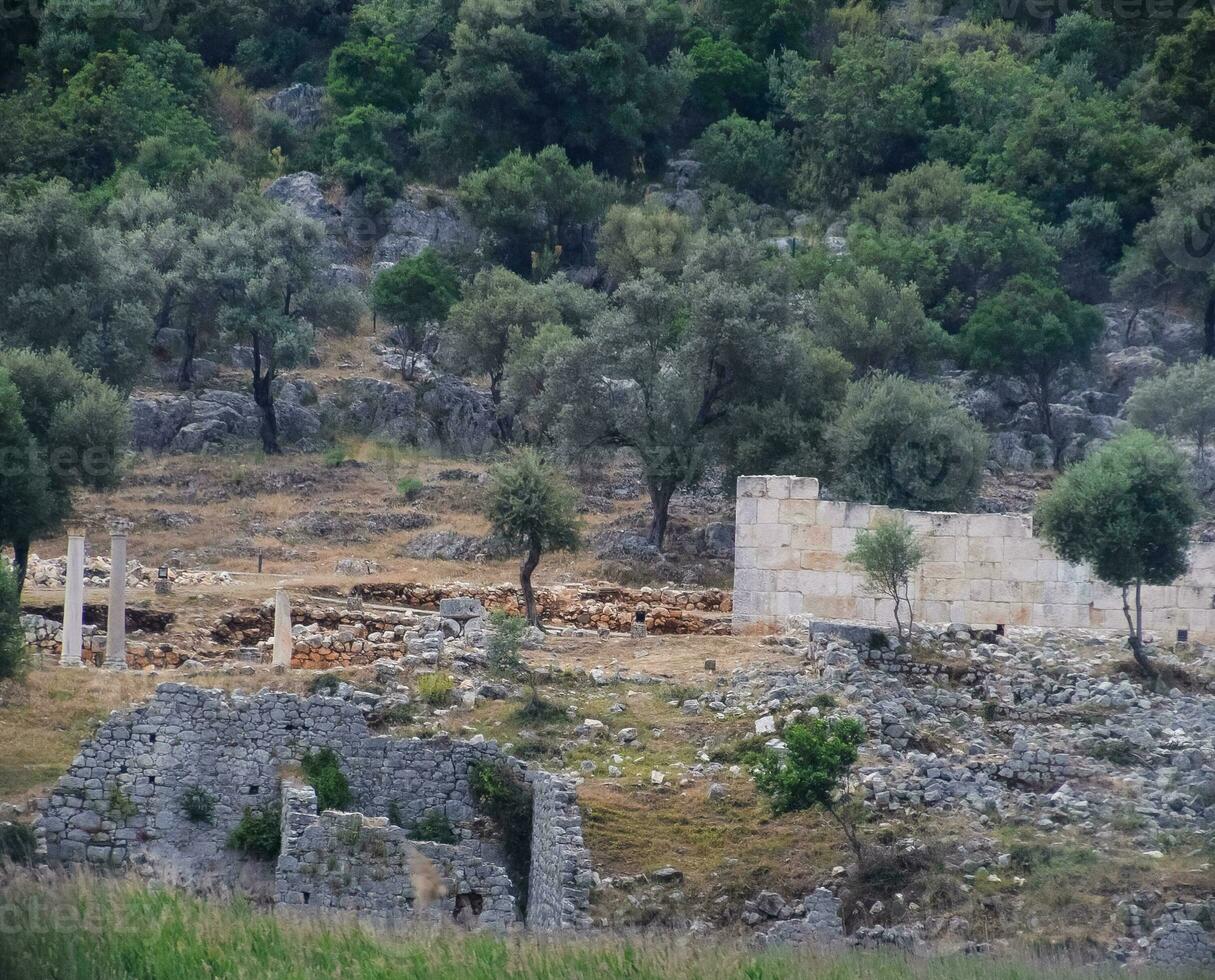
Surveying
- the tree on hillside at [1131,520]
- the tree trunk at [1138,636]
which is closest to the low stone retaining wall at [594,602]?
the tree on hillside at [1131,520]

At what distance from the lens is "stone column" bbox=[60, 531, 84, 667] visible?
32.3 m

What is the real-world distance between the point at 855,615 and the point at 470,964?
1484cm

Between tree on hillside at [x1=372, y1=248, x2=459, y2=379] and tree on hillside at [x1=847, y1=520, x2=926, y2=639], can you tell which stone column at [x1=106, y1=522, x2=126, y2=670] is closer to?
tree on hillside at [x1=847, y1=520, x2=926, y2=639]

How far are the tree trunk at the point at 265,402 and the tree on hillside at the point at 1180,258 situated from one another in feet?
68.6

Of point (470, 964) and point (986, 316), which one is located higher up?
point (986, 316)

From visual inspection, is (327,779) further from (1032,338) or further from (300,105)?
(300,105)

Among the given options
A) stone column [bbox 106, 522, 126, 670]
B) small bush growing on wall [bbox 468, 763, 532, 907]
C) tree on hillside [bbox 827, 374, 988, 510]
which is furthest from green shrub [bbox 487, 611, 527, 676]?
tree on hillside [bbox 827, 374, 988, 510]

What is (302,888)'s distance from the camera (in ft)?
88.2

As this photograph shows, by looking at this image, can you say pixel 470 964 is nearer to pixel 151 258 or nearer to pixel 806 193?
pixel 151 258

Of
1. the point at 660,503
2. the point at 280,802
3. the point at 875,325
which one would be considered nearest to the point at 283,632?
the point at 280,802

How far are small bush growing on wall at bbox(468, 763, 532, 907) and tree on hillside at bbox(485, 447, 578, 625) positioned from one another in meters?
6.87

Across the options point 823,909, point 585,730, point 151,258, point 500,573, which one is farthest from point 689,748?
point 151,258

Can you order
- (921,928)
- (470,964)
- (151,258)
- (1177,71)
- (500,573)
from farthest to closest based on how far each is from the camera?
(1177,71) → (151,258) → (500,573) → (921,928) → (470,964)

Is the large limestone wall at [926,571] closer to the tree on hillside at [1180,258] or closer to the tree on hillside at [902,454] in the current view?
the tree on hillside at [902,454]
